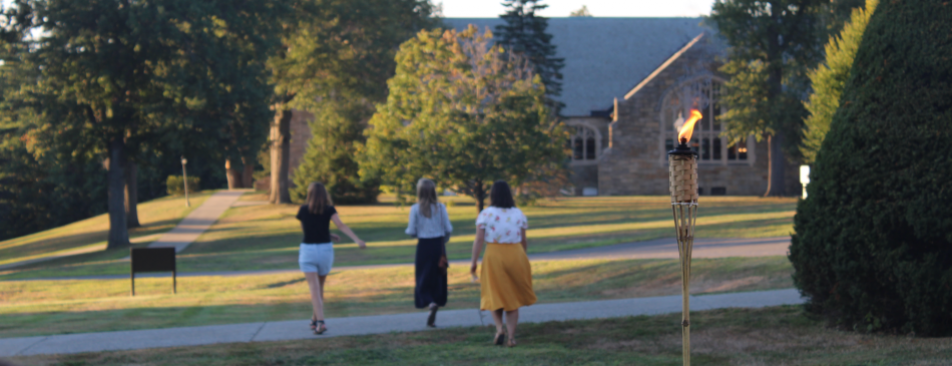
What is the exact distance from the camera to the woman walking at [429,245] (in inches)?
330

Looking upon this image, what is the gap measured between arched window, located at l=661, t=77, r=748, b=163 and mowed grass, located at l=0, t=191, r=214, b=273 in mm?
26288

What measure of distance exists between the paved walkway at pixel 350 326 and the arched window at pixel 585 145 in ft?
119

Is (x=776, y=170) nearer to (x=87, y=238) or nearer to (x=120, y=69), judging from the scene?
(x=120, y=69)

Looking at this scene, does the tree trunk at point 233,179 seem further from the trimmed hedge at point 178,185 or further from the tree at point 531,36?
the tree at point 531,36

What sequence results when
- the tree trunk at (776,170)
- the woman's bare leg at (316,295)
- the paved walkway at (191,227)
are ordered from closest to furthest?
the woman's bare leg at (316,295) → the paved walkway at (191,227) → the tree trunk at (776,170)

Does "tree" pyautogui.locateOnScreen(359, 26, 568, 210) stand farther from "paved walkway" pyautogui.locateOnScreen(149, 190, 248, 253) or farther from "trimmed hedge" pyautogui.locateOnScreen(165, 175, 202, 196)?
"trimmed hedge" pyautogui.locateOnScreen(165, 175, 202, 196)

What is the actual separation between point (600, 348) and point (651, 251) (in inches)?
421

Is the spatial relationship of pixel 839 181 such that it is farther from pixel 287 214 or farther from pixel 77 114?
pixel 287 214

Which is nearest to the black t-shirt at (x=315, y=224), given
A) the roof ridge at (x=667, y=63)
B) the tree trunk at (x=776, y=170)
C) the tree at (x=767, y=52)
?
the tree at (x=767, y=52)

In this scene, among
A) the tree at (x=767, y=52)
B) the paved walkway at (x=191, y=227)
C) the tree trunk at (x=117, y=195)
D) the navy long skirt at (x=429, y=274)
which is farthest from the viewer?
the tree at (x=767, y=52)

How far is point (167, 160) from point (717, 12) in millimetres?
25311

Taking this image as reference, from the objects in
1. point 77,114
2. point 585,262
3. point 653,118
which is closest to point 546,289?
point 585,262

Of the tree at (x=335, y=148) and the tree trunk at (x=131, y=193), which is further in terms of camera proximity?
the tree at (x=335, y=148)

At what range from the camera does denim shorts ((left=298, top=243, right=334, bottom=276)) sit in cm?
822
